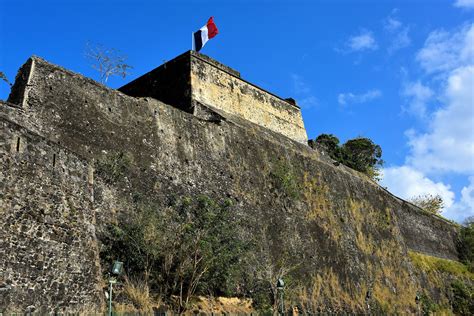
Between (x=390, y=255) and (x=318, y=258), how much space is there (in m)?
6.44

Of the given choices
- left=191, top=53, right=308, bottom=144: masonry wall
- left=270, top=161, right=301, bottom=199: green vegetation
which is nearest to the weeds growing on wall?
left=191, top=53, right=308, bottom=144: masonry wall

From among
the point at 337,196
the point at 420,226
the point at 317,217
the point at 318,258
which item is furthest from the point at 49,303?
the point at 420,226

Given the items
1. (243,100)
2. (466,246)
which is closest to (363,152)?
(466,246)

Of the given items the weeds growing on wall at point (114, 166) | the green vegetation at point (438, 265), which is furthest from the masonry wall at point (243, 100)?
the green vegetation at point (438, 265)

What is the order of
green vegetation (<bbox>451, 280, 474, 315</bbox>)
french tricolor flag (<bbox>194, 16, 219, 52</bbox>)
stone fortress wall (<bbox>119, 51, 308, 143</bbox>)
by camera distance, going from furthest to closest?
green vegetation (<bbox>451, 280, 474, 315</bbox>)
french tricolor flag (<bbox>194, 16, 219, 52</bbox>)
stone fortress wall (<bbox>119, 51, 308, 143</bbox>)

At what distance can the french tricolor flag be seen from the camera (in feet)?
70.3

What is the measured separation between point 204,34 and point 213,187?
832 centimetres

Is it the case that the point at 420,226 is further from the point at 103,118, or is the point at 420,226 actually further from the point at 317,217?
the point at 103,118

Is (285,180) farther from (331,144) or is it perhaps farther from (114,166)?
(331,144)

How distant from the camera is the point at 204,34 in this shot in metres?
21.6

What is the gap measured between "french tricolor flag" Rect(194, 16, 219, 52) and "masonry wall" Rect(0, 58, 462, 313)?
3798 millimetres

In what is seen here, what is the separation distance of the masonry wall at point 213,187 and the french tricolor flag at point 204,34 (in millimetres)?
3798

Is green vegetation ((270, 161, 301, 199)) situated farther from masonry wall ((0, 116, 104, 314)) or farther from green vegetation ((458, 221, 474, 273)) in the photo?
green vegetation ((458, 221, 474, 273))

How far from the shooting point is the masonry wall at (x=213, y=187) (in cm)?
1061
